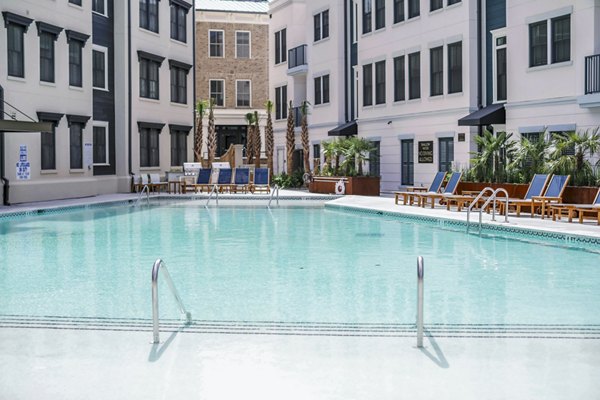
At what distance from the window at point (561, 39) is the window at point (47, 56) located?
56.9 ft

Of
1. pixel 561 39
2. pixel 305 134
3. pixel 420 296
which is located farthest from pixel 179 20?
pixel 420 296

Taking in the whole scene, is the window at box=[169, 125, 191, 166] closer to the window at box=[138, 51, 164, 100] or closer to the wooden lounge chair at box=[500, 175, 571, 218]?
the window at box=[138, 51, 164, 100]

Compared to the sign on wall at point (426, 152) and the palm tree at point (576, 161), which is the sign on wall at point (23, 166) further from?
the palm tree at point (576, 161)

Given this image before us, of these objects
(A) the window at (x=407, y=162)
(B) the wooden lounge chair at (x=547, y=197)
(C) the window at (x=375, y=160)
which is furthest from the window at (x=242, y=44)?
(B) the wooden lounge chair at (x=547, y=197)

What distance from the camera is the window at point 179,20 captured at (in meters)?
39.8

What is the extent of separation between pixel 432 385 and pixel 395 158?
91.9 feet

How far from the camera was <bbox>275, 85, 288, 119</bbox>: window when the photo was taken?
45.8 meters

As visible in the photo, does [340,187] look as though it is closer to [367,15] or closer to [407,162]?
[407,162]

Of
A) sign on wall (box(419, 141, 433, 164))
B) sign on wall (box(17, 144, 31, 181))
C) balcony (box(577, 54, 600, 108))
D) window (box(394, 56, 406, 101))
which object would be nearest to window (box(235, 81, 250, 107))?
window (box(394, 56, 406, 101))

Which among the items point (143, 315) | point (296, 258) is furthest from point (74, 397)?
point (296, 258)

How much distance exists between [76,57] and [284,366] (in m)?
27.1

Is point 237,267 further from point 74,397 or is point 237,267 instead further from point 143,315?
point 74,397

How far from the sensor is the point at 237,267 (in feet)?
43.5

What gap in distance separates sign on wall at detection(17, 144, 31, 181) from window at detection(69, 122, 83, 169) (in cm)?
365
